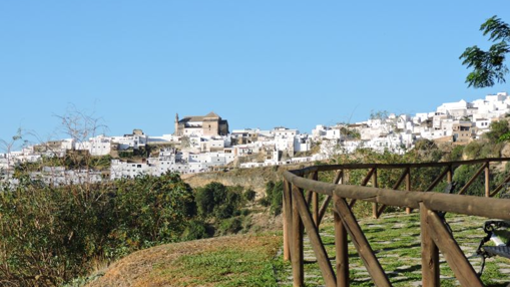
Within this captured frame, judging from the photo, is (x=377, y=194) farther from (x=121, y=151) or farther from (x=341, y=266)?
(x=121, y=151)

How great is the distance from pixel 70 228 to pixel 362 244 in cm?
882

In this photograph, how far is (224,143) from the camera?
458 feet

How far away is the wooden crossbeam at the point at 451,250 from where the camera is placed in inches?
102

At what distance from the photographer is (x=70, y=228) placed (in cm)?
1149

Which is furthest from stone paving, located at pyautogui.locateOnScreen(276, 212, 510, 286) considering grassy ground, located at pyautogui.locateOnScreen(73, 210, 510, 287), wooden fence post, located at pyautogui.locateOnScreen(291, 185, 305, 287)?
wooden fence post, located at pyautogui.locateOnScreen(291, 185, 305, 287)

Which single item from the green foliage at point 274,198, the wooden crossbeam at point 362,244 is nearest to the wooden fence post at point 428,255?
the wooden crossbeam at point 362,244

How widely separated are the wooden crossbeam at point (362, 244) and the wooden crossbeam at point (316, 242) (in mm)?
654

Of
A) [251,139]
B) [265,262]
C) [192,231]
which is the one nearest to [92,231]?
[265,262]

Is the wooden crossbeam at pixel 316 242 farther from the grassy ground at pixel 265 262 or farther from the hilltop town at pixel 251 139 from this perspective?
the hilltop town at pixel 251 139

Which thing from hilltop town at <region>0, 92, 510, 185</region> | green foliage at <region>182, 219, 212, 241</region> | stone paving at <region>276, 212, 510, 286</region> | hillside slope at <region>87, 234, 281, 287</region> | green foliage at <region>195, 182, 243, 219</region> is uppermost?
hilltop town at <region>0, 92, 510, 185</region>

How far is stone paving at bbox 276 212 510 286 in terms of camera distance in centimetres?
607

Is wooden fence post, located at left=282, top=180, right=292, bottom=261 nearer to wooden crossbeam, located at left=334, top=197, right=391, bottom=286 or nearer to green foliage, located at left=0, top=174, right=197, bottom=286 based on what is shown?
wooden crossbeam, located at left=334, top=197, right=391, bottom=286

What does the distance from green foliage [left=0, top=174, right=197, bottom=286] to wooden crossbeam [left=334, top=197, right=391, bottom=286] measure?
7.79 metres

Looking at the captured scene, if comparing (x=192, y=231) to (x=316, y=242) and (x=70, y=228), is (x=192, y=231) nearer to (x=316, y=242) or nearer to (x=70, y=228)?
(x=70, y=228)
